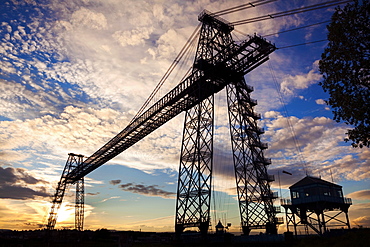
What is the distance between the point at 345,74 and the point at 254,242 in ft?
50.9

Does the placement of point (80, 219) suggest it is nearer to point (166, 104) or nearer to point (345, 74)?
point (166, 104)

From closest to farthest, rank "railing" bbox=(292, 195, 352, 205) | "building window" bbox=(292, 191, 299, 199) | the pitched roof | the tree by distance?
the tree
"railing" bbox=(292, 195, 352, 205)
the pitched roof
"building window" bbox=(292, 191, 299, 199)

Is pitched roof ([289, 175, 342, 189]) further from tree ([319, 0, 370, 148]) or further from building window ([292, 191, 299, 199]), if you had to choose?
tree ([319, 0, 370, 148])

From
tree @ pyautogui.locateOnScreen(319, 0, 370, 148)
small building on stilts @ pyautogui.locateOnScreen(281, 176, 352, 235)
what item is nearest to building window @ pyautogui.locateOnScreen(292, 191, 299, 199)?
small building on stilts @ pyautogui.locateOnScreen(281, 176, 352, 235)

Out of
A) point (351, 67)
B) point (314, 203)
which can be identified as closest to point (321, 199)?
point (314, 203)

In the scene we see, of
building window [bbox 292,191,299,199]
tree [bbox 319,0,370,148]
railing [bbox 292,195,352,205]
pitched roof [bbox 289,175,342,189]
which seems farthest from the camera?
building window [bbox 292,191,299,199]

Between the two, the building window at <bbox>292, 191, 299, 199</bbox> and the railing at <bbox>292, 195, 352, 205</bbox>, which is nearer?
the railing at <bbox>292, 195, 352, 205</bbox>

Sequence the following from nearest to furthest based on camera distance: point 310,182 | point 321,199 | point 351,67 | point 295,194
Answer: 1. point 351,67
2. point 321,199
3. point 310,182
4. point 295,194

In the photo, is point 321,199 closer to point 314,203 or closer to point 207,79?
point 314,203

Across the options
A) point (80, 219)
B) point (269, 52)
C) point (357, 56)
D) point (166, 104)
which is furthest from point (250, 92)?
point (80, 219)

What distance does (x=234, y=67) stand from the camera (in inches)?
1185

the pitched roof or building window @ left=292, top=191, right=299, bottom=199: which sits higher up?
the pitched roof

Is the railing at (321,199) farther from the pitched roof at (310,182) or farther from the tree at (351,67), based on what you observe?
the tree at (351,67)

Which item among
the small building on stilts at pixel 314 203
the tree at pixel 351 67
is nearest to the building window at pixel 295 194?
the small building on stilts at pixel 314 203
